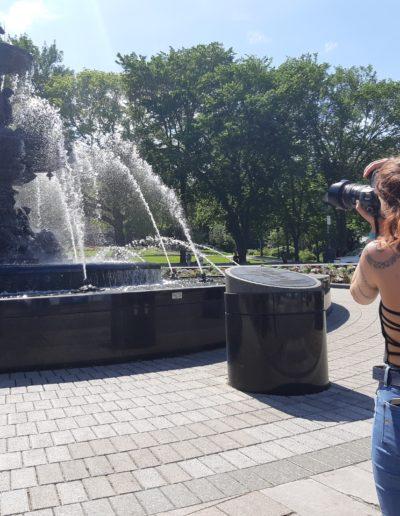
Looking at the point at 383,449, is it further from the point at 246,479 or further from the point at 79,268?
the point at 79,268

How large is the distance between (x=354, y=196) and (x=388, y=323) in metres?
0.61

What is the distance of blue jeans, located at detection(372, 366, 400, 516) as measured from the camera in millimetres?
1964

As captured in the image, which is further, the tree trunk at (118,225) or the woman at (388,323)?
the tree trunk at (118,225)

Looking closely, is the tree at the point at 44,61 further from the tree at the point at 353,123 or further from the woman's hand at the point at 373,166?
the woman's hand at the point at 373,166

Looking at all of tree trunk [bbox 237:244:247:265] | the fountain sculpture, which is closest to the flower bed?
the fountain sculpture

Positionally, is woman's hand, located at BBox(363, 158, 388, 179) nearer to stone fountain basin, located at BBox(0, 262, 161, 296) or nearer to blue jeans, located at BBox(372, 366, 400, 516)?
blue jeans, located at BBox(372, 366, 400, 516)

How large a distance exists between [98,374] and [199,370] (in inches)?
52.2

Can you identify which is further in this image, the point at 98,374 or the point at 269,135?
the point at 269,135

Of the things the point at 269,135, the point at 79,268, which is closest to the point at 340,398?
the point at 79,268

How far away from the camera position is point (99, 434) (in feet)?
14.9

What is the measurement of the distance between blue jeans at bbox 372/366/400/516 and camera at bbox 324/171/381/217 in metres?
0.73

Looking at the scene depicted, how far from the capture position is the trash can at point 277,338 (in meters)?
5.71

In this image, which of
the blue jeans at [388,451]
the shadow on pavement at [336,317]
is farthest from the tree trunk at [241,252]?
the blue jeans at [388,451]

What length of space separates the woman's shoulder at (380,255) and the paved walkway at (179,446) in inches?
70.0
